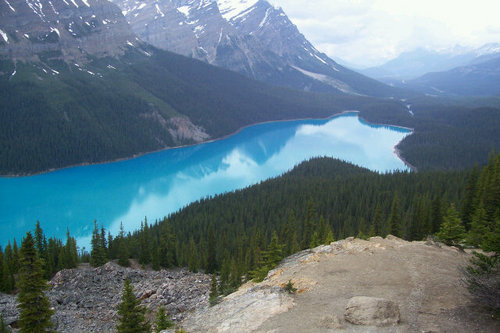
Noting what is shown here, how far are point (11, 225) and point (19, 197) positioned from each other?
21.9 metres

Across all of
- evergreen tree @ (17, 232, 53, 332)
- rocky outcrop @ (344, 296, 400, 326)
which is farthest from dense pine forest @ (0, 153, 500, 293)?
rocky outcrop @ (344, 296, 400, 326)

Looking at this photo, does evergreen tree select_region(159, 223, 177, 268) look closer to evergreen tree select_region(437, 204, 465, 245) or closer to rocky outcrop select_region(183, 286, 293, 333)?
rocky outcrop select_region(183, 286, 293, 333)

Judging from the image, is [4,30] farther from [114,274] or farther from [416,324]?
[416,324]

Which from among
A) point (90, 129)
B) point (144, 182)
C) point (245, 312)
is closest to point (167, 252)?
point (245, 312)

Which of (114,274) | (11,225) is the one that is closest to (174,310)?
(114,274)

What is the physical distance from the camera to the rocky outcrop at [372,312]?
1645cm

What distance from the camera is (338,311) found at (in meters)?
18.5

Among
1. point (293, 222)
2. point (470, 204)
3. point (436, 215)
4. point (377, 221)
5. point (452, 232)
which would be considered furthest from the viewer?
point (293, 222)

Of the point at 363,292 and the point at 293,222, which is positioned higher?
the point at 363,292

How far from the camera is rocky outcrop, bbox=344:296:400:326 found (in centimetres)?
1645

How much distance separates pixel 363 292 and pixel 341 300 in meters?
1.70

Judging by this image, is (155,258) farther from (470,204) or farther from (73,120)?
(73,120)

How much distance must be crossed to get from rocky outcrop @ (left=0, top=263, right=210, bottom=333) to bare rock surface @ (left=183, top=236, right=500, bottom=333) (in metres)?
10.9

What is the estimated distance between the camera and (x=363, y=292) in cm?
2077
